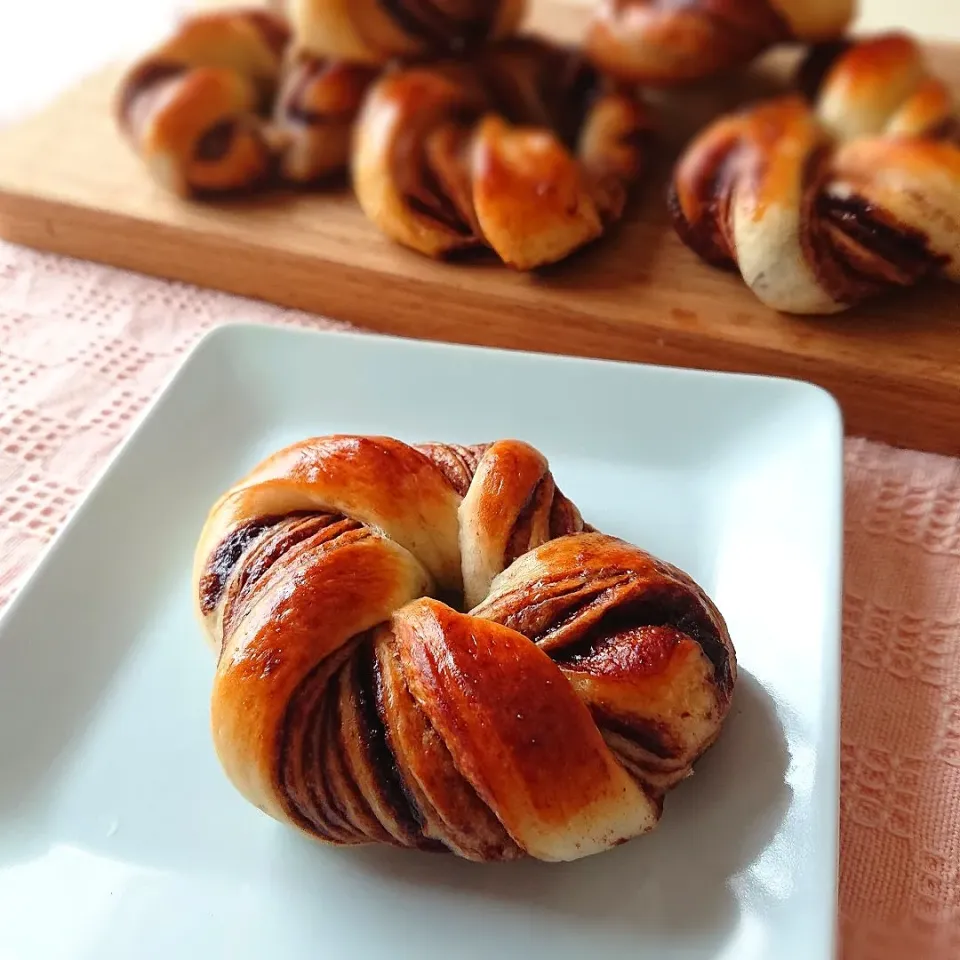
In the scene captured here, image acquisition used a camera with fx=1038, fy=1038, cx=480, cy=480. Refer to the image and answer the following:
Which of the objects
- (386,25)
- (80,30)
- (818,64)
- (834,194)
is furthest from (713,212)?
(80,30)

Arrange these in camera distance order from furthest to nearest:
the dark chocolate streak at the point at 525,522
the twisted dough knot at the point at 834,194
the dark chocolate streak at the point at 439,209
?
the dark chocolate streak at the point at 439,209 < the twisted dough knot at the point at 834,194 < the dark chocolate streak at the point at 525,522

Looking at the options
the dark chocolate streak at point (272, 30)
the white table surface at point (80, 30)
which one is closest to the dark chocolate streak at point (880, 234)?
the dark chocolate streak at point (272, 30)

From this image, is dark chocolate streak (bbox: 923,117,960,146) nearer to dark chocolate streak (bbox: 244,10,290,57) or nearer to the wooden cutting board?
the wooden cutting board

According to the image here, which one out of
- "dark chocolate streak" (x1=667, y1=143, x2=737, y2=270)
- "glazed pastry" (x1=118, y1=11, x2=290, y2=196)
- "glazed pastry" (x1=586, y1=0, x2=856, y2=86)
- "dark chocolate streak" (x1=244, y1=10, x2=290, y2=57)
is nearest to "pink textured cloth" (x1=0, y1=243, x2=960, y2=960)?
"glazed pastry" (x1=118, y1=11, x2=290, y2=196)

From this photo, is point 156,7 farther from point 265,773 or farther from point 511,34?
point 265,773

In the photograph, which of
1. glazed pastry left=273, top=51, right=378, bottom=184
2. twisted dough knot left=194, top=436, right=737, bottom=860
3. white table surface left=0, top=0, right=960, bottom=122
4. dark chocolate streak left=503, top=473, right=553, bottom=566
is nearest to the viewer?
twisted dough knot left=194, top=436, right=737, bottom=860

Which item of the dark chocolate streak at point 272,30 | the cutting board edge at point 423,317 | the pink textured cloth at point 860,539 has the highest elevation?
the dark chocolate streak at point 272,30

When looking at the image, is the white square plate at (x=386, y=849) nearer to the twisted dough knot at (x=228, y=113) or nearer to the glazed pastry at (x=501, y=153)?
the glazed pastry at (x=501, y=153)
